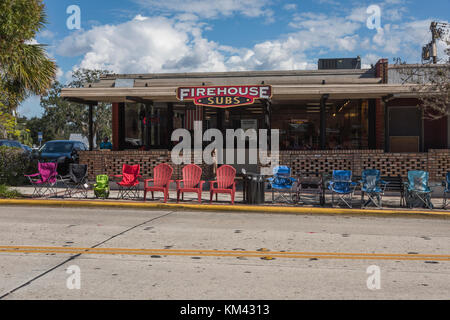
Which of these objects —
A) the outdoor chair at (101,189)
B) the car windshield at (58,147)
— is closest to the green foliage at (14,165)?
the car windshield at (58,147)

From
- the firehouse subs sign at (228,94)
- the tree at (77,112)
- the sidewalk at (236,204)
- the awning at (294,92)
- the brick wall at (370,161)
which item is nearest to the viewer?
the sidewalk at (236,204)

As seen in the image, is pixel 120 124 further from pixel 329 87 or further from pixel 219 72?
pixel 329 87

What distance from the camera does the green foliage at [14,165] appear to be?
1686cm

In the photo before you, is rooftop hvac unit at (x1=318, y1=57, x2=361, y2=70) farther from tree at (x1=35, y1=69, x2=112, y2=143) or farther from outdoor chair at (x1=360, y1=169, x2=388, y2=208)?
tree at (x1=35, y1=69, x2=112, y2=143)

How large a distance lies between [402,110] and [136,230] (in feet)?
41.6

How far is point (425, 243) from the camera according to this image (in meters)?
7.76

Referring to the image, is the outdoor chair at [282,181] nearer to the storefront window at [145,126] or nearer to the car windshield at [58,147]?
the storefront window at [145,126]

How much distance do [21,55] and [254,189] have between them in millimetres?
8749

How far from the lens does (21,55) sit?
47.2 feet

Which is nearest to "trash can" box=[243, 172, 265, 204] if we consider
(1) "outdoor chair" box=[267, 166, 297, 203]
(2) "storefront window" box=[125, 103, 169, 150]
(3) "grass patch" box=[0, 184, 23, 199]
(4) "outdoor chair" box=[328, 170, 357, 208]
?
(1) "outdoor chair" box=[267, 166, 297, 203]

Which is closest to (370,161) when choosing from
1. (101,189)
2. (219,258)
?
(101,189)

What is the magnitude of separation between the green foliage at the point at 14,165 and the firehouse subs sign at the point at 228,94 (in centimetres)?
770

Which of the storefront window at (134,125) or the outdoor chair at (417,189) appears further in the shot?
the storefront window at (134,125)
